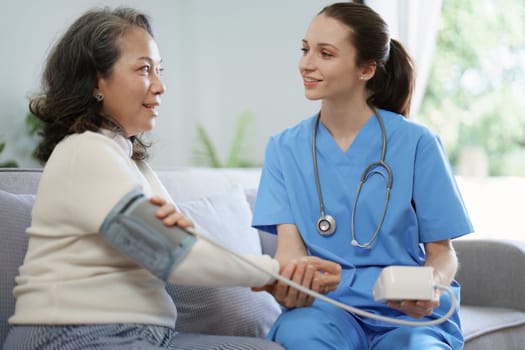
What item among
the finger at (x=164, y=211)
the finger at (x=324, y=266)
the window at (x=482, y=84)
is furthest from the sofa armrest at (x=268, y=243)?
the window at (x=482, y=84)

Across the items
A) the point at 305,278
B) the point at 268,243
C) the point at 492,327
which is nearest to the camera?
the point at 305,278

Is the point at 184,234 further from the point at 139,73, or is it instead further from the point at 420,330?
the point at 420,330

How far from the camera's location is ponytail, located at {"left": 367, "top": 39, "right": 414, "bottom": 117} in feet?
5.91

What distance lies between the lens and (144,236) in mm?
1155

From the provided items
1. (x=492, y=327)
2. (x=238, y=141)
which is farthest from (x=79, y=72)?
(x=238, y=141)

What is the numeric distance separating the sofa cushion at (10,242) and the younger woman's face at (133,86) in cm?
30

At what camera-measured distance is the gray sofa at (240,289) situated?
1.48 meters

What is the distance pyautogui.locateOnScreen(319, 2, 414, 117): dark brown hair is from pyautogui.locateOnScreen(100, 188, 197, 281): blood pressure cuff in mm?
767

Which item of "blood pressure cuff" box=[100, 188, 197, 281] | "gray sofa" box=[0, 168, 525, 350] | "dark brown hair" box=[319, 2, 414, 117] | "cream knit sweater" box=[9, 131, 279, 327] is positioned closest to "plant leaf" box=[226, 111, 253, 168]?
"gray sofa" box=[0, 168, 525, 350]

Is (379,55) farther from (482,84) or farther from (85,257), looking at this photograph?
(482,84)

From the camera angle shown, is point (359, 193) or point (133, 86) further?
point (359, 193)

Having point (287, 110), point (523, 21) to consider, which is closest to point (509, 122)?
point (523, 21)

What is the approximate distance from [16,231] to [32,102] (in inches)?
10.7

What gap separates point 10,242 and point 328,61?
2.69ft
